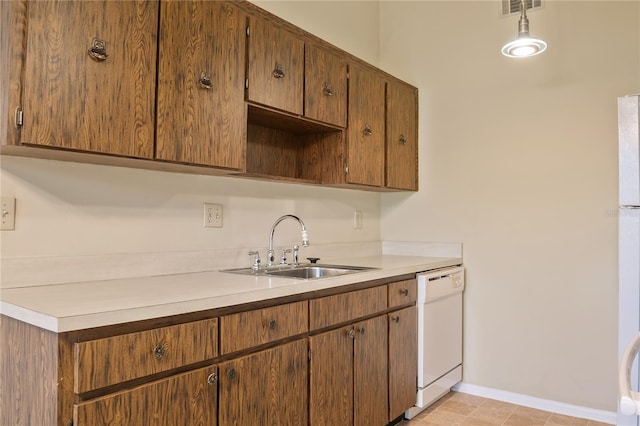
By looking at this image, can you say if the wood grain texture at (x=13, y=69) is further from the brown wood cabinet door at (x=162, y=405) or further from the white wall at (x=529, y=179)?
the white wall at (x=529, y=179)

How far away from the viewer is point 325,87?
242 cm

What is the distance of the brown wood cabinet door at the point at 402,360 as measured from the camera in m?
2.34

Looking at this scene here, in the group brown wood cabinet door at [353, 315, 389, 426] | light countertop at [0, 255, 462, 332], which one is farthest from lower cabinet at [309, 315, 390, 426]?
light countertop at [0, 255, 462, 332]

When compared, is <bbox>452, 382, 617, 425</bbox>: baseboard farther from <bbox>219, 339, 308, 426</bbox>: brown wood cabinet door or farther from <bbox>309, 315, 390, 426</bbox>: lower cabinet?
<bbox>219, 339, 308, 426</bbox>: brown wood cabinet door

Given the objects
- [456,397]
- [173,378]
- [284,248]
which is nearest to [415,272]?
[284,248]

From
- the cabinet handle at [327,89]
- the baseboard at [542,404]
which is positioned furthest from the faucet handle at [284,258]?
the baseboard at [542,404]

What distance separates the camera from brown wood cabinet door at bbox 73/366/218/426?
1156 mm

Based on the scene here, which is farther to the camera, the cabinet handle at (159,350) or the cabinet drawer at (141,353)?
the cabinet handle at (159,350)

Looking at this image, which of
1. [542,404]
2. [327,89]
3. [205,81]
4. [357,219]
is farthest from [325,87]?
[542,404]

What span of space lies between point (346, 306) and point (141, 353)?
0.98 metres

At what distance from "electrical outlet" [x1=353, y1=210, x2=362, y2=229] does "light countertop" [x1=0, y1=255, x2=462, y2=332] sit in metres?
1.15

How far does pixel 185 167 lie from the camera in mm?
1879

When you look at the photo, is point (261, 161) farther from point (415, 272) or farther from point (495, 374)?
point (495, 374)

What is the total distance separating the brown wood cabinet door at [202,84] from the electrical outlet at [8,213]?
503 mm
